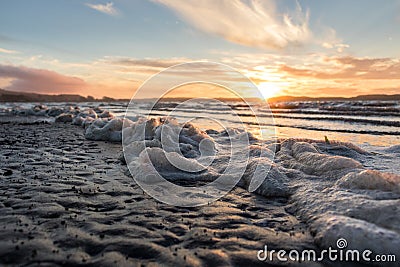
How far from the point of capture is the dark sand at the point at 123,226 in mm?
2754

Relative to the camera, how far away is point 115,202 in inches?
164

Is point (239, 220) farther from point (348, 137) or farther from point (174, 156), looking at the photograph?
point (348, 137)

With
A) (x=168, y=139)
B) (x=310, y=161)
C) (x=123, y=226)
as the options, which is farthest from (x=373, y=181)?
(x=168, y=139)

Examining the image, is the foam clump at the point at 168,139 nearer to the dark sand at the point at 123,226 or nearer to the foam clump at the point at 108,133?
the foam clump at the point at 108,133

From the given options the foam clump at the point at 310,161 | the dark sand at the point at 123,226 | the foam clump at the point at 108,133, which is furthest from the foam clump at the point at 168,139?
the dark sand at the point at 123,226

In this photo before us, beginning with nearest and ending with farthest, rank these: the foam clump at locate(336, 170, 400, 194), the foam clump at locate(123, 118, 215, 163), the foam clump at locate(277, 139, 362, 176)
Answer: the foam clump at locate(336, 170, 400, 194)
the foam clump at locate(277, 139, 362, 176)
the foam clump at locate(123, 118, 215, 163)

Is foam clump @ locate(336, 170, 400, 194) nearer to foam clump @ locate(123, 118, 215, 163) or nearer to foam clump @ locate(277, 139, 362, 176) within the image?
foam clump @ locate(277, 139, 362, 176)

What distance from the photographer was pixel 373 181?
4234mm

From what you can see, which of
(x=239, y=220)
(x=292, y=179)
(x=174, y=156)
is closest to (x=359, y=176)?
(x=292, y=179)

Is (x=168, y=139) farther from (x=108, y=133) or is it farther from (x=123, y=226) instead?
(x=123, y=226)

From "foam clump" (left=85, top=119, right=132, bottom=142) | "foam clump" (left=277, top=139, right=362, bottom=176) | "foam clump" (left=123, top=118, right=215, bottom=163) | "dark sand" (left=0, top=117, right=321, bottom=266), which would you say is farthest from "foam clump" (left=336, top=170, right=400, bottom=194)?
"foam clump" (left=85, top=119, right=132, bottom=142)

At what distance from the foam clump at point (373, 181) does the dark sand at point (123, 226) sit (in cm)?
111

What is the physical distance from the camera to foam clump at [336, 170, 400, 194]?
13.4ft

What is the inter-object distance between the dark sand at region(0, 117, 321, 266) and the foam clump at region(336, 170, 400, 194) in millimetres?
1110
